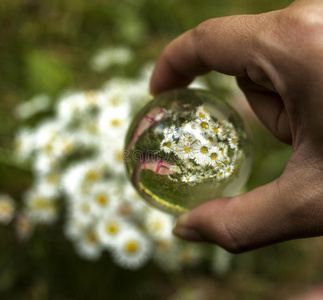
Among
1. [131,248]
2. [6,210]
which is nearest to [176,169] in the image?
[131,248]

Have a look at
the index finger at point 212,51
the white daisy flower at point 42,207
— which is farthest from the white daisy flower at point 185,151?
the white daisy flower at point 42,207

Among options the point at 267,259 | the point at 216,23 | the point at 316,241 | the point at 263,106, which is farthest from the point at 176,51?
the point at 316,241

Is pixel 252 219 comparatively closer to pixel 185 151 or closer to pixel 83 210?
pixel 185 151

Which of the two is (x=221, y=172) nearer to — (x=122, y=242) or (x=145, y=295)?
(x=122, y=242)

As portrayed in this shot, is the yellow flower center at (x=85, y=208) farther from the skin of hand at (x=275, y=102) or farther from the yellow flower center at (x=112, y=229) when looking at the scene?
the skin of hand at (x=275, y=102)

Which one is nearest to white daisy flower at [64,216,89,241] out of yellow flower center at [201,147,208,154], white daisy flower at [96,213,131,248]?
white daisy flower at [96,213,131,248]

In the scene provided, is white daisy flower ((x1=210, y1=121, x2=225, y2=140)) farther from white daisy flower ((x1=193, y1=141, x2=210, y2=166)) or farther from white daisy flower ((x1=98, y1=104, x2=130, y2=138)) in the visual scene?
white daisy flower ((x1=98, y1=104, x2=130, y2=138))
